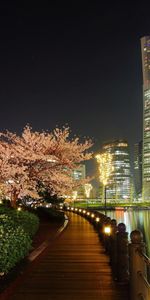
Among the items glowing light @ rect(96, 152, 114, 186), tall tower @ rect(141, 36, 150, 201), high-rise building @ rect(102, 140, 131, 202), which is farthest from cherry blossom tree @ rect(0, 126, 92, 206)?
high-rise building @ rect(102, 140, 131, 202)

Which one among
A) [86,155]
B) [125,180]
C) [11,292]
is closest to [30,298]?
[11,292]

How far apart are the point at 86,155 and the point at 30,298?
19419mm

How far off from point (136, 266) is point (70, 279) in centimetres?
335

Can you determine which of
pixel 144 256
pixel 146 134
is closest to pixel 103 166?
pixel 144 256

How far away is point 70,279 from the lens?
31.0ft

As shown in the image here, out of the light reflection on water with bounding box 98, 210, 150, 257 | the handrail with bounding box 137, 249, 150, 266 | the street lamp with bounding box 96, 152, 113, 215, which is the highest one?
the street lamp with bounding box 96, 152, 113, 215

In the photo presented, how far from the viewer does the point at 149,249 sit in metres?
27.7

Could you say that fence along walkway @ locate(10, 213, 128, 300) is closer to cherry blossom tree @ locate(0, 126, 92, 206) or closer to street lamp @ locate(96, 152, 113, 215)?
cherry blossom tree @ locate(0, 126, 92, 206)

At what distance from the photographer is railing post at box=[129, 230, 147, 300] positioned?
6.38 metres

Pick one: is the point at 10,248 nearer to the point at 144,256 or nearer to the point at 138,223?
the point at 144,256

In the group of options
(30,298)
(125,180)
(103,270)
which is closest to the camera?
(30,298)

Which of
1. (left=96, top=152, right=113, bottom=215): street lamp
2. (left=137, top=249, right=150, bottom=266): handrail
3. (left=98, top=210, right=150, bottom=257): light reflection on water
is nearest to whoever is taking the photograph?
(left=137, top=249, right=150, bottom=266): handrail

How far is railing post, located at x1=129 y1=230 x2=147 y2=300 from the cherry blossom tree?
50.1 ft

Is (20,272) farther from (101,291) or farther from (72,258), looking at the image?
(72,258)
